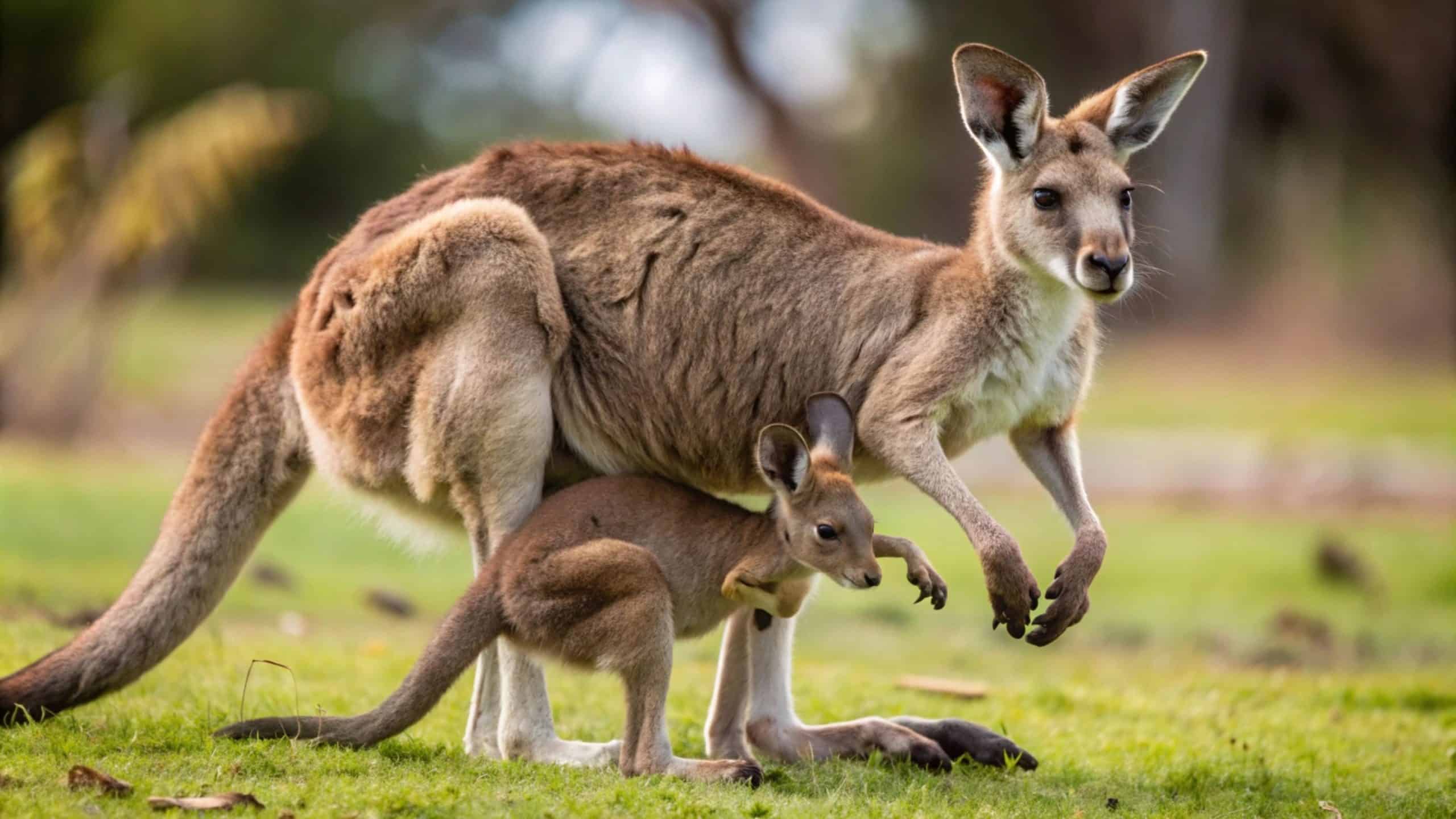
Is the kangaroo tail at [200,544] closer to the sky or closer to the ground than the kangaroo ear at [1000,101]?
closer to the ground

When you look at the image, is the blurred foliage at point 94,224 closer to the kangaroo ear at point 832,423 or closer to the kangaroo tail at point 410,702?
the kangaroo tail at point 410,702

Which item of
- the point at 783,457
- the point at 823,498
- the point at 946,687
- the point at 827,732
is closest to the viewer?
the point at 823,498

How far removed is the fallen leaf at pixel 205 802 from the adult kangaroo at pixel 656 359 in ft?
4.12

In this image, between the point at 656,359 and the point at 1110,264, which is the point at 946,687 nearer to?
the point at 656,359

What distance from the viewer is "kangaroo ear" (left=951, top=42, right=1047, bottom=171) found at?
5.89 m

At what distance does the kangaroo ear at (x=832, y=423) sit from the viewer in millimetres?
5672

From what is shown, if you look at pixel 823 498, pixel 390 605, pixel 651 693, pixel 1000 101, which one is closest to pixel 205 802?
pixel 651 693

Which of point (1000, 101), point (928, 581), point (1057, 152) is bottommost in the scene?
point (928, 581)

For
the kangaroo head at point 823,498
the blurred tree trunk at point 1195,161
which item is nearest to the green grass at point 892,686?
the kangaroo head at point 823,498

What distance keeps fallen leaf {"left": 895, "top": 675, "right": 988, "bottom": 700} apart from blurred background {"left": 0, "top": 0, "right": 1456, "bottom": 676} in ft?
7.53

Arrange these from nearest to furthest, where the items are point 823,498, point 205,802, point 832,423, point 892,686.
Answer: point 205,802
point 823,498
point 832,423
point 892,686

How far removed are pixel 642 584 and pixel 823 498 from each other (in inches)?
Result: 26.0

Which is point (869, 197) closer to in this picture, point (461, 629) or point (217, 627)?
point (217, 627)

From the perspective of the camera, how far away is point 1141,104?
613cm
